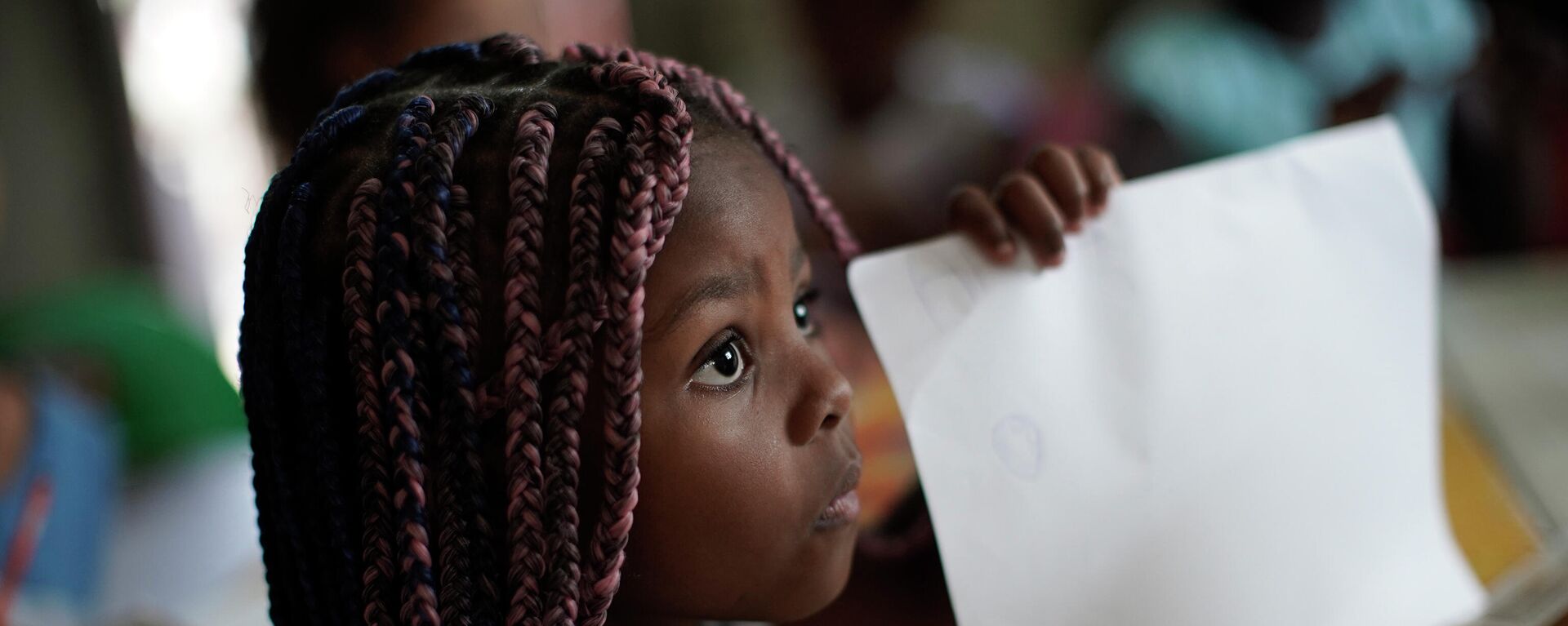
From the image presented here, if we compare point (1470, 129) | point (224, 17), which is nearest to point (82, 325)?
point (224, 17)

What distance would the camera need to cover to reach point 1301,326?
2.12ft

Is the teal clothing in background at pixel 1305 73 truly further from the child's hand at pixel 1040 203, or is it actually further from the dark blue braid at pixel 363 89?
the dark blue braid at pixel 363 89

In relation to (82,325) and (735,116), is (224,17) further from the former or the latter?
(735,116)

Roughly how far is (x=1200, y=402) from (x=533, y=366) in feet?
1.20

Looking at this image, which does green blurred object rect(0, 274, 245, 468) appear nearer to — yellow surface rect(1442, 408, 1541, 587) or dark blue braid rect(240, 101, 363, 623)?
dark blue braid rect(240, 101, 363, 623)

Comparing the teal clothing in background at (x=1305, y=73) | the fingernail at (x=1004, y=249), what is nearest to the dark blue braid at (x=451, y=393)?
the fingernail at (x=1004, y=249)

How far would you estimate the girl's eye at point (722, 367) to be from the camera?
442 mm

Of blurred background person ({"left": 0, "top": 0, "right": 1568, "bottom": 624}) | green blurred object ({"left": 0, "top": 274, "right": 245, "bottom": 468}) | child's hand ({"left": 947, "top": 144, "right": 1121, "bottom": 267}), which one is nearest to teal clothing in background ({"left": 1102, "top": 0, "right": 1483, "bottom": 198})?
blurred background person ({"left": 0, "top": 0, "right": 1568, "bottom": 624})

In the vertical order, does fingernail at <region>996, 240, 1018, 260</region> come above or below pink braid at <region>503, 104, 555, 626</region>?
below

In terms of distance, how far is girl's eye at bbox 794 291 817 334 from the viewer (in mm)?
502

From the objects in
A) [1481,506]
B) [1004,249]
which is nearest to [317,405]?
[1004,249]

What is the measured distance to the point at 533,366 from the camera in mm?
400

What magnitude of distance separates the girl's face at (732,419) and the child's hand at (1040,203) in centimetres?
12

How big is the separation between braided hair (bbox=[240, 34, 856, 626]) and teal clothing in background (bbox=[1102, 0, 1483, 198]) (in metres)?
1.49
